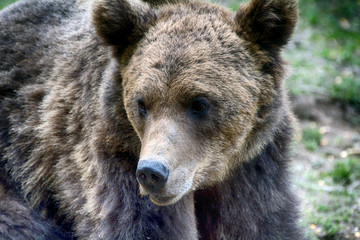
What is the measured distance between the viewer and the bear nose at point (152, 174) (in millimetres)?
3953

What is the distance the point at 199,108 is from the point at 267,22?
3.15ft

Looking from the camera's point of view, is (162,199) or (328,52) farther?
(328,52)

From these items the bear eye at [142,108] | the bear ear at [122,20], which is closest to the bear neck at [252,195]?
the bear eye at [142,108]

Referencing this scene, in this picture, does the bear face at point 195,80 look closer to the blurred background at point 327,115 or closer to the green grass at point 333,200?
the blurred background at point 327,115

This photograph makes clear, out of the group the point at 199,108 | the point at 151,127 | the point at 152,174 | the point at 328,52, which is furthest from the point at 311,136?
the point at 152,174

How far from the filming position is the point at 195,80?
4406mm

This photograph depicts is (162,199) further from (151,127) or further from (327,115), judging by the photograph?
(327,115)

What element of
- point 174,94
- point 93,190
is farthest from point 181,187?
point 93,190

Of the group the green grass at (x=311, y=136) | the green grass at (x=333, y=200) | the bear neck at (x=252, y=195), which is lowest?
the green grass at (x=311, y=136)

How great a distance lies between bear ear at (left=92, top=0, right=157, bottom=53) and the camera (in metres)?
4.84

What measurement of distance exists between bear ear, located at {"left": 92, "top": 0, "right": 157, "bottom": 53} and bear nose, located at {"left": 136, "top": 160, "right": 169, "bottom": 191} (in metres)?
1.36

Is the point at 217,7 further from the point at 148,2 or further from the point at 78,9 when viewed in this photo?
the point at 78,9

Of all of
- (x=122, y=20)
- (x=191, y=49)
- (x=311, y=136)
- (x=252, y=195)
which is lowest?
(x=311, y=136)

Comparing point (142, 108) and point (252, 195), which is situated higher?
point (142, 108)
